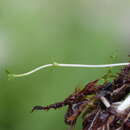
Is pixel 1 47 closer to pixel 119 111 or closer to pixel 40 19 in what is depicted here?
pixel 40 19

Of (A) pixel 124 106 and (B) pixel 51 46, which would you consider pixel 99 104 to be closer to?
(A) pixel 124 106

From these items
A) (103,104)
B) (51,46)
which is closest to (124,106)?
(103,104)

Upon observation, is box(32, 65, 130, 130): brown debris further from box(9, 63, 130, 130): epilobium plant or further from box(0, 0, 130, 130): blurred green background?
box(0, 0, 130, 130): blurred green background

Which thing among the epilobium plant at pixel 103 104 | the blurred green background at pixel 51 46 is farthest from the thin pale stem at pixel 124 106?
the blurred green background at pixel 51 46

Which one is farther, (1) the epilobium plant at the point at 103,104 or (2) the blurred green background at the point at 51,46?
(2) the blurred green background at the point at 51,46

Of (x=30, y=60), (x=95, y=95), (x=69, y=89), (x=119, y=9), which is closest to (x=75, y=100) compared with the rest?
(x=95, y=95)

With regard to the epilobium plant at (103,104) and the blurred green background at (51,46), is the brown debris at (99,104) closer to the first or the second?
the epilobium plant at (103,104)

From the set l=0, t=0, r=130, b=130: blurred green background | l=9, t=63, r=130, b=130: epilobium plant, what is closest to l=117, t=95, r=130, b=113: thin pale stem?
l=9, t=63, r=130, b=130: epilobium plant
